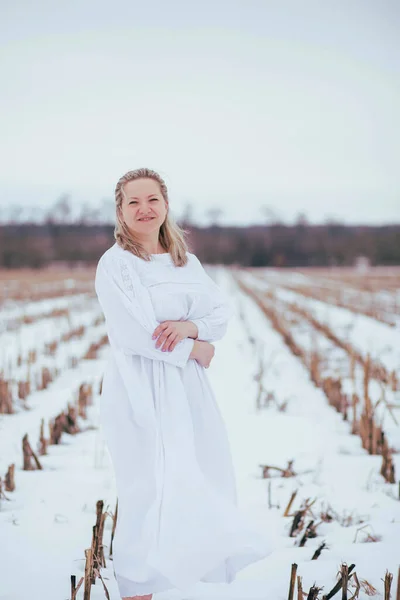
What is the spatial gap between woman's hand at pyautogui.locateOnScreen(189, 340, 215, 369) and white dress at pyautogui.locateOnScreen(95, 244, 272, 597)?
0.11 feet

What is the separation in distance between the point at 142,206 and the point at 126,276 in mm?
295

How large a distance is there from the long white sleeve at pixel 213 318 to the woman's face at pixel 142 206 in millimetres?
288

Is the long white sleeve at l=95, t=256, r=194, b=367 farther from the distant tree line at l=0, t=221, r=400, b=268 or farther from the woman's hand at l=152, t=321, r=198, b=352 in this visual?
the distant tree line at l=0, t=221, r=400, b=268

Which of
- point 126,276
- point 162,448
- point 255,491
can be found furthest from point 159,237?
point 255,491

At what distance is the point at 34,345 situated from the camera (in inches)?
339

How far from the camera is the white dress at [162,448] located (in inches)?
80.1

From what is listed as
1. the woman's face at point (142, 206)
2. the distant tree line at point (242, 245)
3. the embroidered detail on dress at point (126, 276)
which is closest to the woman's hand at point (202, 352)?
the embroidered detail on dress at point (126, 276)

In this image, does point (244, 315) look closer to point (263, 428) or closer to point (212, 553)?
point (263, 428)

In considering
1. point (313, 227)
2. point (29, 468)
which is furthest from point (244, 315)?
point (313, 227)

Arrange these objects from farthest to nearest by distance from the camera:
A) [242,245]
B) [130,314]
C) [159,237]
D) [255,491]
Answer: [242,245] → [255,491] → [159,237] → [130,314]

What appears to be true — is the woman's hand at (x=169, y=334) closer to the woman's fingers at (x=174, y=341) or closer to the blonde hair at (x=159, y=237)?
the woman's fingers at (x=174, y=341)

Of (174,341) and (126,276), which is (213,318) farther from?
(126,276)

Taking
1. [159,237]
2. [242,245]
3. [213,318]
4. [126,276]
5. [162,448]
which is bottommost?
[162,448]

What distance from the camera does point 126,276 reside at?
2.15 meters
